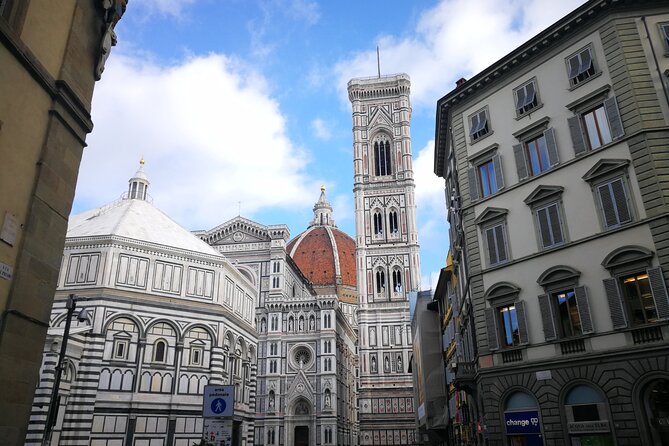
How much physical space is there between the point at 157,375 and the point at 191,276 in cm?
709

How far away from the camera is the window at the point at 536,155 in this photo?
19.6m

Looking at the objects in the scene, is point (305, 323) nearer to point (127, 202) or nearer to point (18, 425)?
point (127, 202)

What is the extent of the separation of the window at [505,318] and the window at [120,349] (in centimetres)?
2300

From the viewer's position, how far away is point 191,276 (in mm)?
38000

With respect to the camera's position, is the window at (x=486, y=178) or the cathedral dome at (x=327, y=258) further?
the cathedral dome at (x=327, y=258)

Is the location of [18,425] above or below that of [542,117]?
below

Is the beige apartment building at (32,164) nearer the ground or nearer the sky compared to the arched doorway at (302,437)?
nearer the sky

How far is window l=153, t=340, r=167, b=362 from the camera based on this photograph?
3453 centimetres

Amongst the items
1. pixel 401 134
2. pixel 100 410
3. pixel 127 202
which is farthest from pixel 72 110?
pixel 401 134

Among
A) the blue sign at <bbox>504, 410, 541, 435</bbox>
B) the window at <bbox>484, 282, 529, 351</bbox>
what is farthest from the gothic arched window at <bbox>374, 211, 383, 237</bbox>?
the blue sign at <bbox>504, 410, 541, 435</bbox>

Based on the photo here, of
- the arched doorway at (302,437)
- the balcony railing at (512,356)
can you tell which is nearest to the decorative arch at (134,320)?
the balcony railing at (512,356)

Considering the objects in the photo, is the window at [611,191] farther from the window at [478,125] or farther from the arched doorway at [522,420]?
the arched doorway at [522,420]

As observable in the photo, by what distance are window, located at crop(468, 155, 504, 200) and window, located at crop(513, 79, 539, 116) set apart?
2049 millimetres

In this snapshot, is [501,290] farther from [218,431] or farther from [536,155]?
[218,431]
